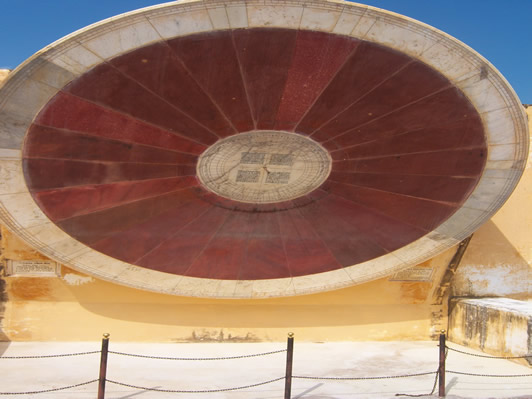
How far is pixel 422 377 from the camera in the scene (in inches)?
223

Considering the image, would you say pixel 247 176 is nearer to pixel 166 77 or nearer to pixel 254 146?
pixel 254 146

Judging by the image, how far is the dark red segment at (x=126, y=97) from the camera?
16.7ft

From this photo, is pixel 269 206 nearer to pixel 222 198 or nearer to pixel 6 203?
pixel 222 198

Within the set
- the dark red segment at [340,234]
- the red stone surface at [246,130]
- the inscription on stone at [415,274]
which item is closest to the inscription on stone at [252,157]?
the red stone surface at [246,130]

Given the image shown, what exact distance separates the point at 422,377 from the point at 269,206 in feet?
9.55

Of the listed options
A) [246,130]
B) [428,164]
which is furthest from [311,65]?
[428,164]

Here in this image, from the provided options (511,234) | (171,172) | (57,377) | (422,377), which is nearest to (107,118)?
(171,172)

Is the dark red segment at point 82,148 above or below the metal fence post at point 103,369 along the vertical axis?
above

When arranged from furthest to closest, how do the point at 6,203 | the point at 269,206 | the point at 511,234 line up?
the point at 511,234
the point at 269,206
the point at 6,203

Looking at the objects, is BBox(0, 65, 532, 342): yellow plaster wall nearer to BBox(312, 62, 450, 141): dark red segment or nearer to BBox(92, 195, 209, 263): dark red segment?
BBox(92, 195, 209, 263): dark red segment

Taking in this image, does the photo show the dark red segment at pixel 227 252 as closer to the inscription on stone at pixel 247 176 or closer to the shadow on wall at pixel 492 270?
the inscription on stone at pixel 247 176

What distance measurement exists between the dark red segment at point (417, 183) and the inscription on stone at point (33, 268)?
4.19 m

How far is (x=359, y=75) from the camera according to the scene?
17.2 feet

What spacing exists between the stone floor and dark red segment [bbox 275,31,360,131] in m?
3.00
